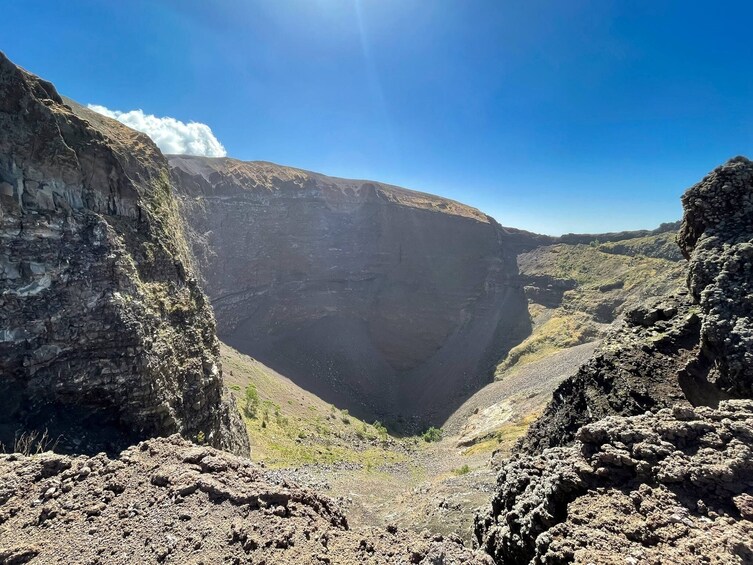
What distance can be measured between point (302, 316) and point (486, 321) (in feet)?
100

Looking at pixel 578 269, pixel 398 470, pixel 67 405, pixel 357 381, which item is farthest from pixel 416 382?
pixel 67 405

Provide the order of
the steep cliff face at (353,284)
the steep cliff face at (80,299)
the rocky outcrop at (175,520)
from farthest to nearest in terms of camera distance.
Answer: the steep cliff face at (353,284), the steep cliff face at (80,299), the rocky outcrop at (175,520)

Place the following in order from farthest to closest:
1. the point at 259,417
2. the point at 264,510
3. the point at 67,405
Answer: the point at 259,417 → the point at 67,405 → the point at 264,510

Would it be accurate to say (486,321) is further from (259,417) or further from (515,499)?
(515,499)

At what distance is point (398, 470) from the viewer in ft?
96.9

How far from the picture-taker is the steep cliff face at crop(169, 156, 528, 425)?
54875mm

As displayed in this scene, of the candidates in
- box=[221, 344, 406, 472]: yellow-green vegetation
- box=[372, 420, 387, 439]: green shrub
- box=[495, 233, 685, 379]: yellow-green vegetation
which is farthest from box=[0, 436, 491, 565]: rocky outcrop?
box=[495, 233, 685, 379]: yellow-green vegetation

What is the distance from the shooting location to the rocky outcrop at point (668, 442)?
5.61 m

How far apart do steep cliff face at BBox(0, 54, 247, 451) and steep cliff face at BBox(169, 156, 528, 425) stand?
110 ft

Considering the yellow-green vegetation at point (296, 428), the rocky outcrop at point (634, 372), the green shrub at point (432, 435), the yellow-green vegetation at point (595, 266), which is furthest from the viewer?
the yellow-green vegetation at point (595, 266)

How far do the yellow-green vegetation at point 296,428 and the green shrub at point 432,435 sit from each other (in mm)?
4422

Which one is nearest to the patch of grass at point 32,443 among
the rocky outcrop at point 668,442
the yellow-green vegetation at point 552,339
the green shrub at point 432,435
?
the rocky outcrop at point 668,442

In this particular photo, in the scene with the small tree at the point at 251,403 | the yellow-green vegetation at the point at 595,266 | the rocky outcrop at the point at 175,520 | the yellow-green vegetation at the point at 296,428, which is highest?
the yellow-green vegetation at the point at 595,266

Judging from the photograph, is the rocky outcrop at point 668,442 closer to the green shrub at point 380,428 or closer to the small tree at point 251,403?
the small tree at point 251,403
